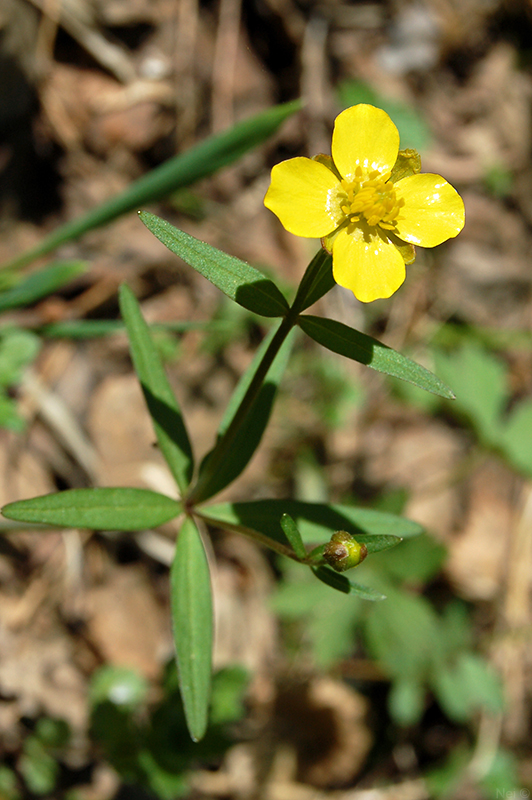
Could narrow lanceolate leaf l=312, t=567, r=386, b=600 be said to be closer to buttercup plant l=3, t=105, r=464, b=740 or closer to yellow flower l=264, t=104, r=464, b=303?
buttercup plant l=3, t=105, r=464, b=740

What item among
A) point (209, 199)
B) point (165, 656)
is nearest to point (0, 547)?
point (165, 656)

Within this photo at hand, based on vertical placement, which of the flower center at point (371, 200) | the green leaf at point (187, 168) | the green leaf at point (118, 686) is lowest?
the green leaf at point (118, 686)

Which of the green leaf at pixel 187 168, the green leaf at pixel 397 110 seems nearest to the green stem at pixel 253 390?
the green leaf at pixel 187 168

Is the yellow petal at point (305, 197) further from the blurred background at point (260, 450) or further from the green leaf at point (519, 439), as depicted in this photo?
the green leaf at point (519, 439)

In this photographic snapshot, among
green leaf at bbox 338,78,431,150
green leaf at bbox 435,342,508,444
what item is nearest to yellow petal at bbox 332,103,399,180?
green leaf at bbox 435,342,508,444

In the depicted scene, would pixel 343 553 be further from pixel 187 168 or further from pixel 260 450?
pixel 260 450

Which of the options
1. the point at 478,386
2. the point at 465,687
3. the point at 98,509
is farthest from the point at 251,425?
the point at 465,687
